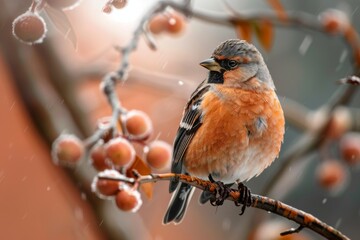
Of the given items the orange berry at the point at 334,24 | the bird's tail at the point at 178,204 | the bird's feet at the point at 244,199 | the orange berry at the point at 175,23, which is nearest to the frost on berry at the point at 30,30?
the bird's feet at the point at 244,199

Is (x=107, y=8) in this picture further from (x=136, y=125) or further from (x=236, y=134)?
(x=236, y=134)

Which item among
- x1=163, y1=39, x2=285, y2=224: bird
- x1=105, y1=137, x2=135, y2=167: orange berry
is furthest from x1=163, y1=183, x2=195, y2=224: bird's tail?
x1=105, y1=137, x2=135, y2=167: orange berry

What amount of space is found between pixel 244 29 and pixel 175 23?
1.60ft

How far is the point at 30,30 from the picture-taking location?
5.05 ft

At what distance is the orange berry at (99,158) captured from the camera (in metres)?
2.00

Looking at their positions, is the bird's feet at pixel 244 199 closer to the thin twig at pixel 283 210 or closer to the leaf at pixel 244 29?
the thin twig at pixel 283 210

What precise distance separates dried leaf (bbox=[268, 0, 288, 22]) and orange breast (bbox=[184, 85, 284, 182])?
0.46m

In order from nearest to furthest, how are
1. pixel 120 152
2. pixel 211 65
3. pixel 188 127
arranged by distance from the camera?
pixel 120 152, pixel 211 65, pixel 188 127

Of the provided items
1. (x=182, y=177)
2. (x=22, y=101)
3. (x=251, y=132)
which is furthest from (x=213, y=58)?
(x=182, y=177)

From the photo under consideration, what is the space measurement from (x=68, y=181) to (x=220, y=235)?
663 centimetres

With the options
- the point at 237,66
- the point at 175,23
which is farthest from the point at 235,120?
the point at 175,23

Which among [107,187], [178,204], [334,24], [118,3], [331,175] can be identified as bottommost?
Answer: [331,175]

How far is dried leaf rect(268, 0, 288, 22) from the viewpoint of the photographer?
198cm

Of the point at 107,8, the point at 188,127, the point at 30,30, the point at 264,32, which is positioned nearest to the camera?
the point at 107,8
